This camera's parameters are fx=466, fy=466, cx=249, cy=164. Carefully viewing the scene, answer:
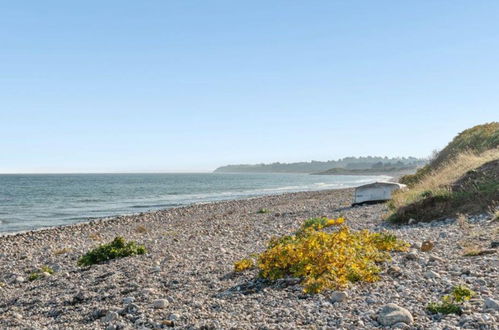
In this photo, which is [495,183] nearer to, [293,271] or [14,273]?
[293,271]

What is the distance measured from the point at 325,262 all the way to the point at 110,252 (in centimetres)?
855

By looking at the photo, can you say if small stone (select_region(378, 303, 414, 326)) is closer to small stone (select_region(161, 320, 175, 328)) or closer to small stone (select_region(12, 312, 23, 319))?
small stone (select_region(161, 320, 175, 328))

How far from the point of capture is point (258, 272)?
10.4 m

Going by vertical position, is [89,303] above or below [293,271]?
below

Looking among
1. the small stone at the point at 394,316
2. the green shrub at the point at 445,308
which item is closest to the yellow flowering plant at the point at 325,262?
the small stone at the point at 394,316

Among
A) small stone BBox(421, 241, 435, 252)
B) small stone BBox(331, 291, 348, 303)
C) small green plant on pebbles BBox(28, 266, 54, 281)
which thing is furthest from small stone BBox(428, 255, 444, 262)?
small green plant on pebbles BBox(28, 266, 54, 281)

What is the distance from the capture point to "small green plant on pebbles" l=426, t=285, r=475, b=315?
6914 mm

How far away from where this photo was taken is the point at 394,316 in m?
6.77

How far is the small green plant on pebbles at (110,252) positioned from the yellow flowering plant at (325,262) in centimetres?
605

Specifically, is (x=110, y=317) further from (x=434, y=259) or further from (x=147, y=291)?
(x=434, y=259)

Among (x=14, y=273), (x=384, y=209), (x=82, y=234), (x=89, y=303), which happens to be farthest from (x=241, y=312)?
(x=82, y=234)

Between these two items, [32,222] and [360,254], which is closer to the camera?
[360,254]

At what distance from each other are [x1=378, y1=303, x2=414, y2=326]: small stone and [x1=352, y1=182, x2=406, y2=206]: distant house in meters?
21.8

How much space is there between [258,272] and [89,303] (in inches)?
145
